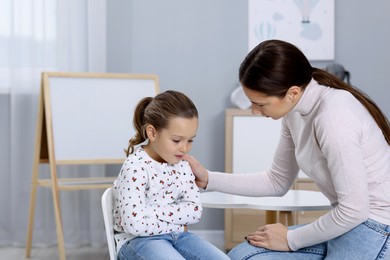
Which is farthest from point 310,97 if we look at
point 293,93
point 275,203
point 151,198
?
point 275,203

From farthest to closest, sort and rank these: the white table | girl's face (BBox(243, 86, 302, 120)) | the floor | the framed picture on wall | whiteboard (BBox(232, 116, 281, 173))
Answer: the framed picture on wall
whiteboard (BBox(232, 116, 281, 173))
the floor
the white table
girl's face (BBox(243, 86, 302, 120))

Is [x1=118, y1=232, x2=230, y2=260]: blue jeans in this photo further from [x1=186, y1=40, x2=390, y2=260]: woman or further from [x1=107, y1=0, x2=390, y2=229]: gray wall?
[x1=107, y1=0, x2=390, y2=229]: gray wall

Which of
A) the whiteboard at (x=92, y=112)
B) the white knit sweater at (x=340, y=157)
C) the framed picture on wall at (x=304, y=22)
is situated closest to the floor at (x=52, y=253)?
the whiteboard at (x=92, y=112)

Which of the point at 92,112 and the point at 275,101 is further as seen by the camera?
the point at 92,112

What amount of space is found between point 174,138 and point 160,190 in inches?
5.4

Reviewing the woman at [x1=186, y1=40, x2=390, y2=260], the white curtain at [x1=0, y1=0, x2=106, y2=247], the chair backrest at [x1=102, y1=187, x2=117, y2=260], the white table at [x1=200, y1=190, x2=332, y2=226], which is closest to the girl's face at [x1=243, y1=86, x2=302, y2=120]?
the woman at [x1=186, y1=40, x2=390, y2=260]

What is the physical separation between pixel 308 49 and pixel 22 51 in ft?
5.26

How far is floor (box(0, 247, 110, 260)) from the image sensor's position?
330 centimetres

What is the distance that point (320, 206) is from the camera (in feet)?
6.97

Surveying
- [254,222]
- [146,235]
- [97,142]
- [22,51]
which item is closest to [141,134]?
[146,235]

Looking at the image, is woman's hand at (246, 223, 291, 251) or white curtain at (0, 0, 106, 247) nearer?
woman's hand at (246, 223, 291, 251)

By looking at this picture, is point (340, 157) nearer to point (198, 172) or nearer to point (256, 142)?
point (198, 172)

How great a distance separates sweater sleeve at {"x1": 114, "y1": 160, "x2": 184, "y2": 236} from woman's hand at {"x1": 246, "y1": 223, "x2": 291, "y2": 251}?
22cm

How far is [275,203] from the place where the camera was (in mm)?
2236
